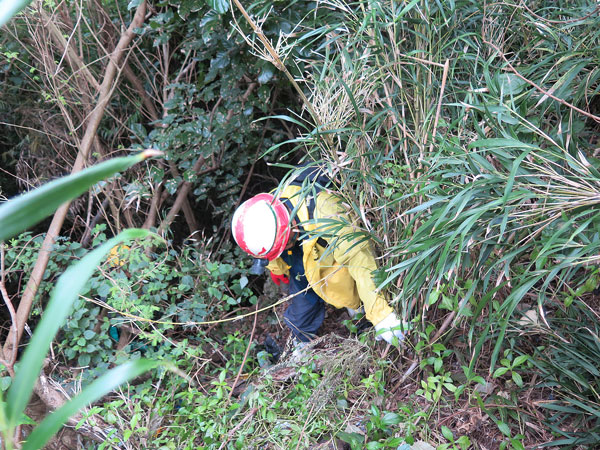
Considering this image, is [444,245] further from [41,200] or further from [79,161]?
[79,161]

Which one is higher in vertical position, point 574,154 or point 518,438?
point 574,154

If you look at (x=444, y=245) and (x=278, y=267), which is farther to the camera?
(x=278, y=267)

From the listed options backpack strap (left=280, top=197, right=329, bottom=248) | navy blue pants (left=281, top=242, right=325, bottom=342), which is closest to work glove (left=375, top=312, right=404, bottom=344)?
backpack strap (left=280, top=197, right=329, bottom=248)

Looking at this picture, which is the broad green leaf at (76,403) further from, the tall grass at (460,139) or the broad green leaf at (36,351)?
the tall grass at (460,139)

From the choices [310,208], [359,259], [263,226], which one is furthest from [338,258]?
[263,226]

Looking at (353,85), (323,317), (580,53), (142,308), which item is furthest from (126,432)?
(580,53)

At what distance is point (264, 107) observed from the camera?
126 inches

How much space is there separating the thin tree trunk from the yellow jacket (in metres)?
1.25

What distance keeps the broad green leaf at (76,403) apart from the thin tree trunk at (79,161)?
7.21ft

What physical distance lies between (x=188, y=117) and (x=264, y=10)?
111cm

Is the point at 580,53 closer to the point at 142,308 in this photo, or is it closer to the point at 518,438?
the point at 518,438

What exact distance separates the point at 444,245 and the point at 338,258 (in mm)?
921

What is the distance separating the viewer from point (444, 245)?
1.66 m

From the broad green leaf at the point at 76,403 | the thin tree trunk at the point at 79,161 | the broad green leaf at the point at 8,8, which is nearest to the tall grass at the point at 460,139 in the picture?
the broad green leaf at the point at 76,403
